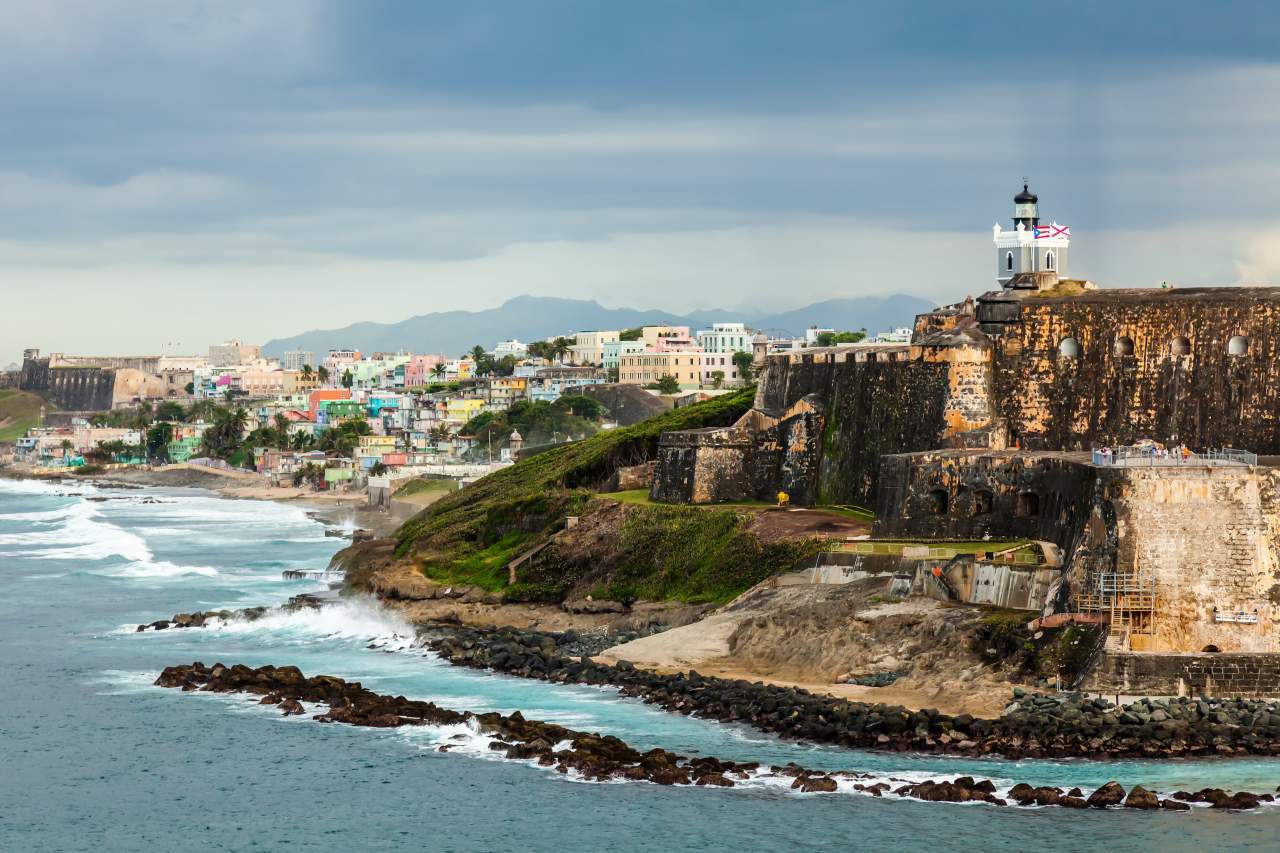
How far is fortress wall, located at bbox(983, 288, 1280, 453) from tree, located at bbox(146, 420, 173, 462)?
13869cm

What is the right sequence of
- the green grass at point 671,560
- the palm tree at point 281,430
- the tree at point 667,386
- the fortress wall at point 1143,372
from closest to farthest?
the fortress wall at point 1143,372
the green grass at point 671,560
the tree at point 667,386
the palm tree at point 281,430

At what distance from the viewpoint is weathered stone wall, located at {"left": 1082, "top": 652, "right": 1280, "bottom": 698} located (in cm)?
3669

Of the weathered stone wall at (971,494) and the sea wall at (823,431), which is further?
the sea wall at (823,431)

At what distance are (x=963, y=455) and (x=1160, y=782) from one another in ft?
45.3

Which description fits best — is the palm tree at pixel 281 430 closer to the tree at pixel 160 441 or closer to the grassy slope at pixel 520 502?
the tree at pixel 160 441

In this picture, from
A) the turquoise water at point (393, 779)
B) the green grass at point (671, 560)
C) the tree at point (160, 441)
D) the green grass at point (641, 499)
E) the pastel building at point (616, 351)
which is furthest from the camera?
the tree at point (160, 441)

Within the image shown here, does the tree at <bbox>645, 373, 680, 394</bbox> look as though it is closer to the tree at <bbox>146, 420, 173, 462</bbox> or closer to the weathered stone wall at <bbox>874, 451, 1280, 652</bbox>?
the tree at <bbox>146, 420, 173, 462</bbox>

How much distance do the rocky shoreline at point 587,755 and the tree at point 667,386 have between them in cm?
9940

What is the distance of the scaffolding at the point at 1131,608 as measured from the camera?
37688mm

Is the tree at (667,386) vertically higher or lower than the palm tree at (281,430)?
higher

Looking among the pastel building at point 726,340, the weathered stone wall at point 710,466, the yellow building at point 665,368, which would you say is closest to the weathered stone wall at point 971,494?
the weathered stone wall at point 710,466

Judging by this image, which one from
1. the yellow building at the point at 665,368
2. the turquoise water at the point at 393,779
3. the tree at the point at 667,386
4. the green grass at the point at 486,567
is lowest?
the turquoise water at the point at 393,779

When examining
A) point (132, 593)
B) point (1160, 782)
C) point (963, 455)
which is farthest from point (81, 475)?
point (1160, 782)

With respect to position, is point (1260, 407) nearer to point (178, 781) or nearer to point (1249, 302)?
point (1249, 302)
